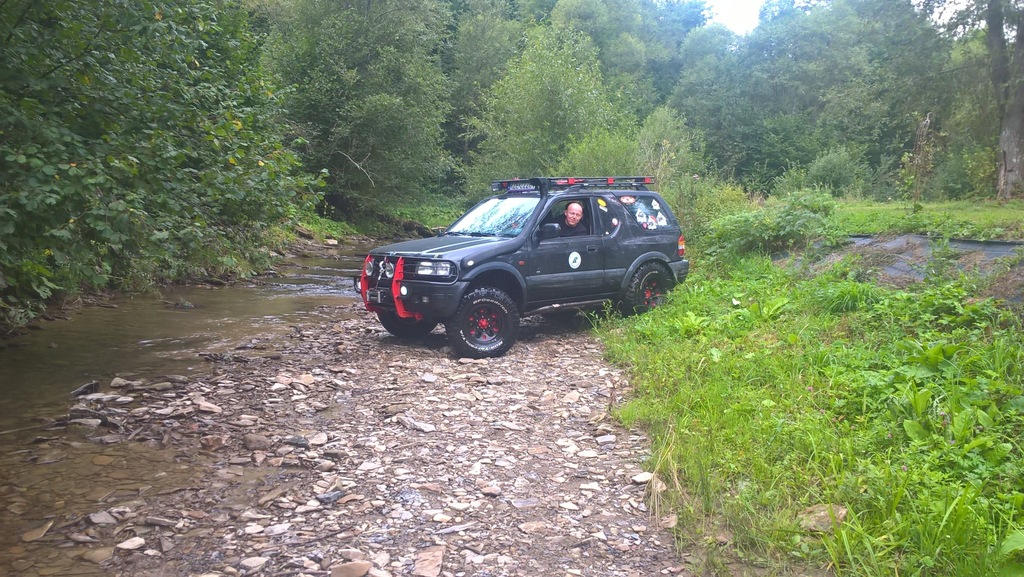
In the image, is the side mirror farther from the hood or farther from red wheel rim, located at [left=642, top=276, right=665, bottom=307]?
red wheel rim, located at [left=642, top=276, right=665, bottom=307]

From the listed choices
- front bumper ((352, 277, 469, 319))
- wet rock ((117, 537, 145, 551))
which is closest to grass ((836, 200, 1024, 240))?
front bumper ((352, 277, 469, 319))

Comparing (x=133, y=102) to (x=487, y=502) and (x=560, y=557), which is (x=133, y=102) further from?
(x=560, y=557)

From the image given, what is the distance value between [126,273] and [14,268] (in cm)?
296

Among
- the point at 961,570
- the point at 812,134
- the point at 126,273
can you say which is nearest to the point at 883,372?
the point at 961,570

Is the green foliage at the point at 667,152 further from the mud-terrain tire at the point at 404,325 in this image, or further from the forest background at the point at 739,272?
the mud-terrain tire at the point at 404,325

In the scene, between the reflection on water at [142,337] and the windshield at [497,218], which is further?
the windshield at [497,218]

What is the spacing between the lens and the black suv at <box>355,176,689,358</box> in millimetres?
8336

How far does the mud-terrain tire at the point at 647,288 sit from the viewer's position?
10.0 m

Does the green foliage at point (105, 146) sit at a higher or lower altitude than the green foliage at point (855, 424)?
higher

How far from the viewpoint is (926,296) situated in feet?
22.8

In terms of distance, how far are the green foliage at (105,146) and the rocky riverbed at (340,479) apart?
159cm

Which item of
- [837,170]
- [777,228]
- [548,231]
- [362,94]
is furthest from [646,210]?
[837,170]

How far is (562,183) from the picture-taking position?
32.0ft

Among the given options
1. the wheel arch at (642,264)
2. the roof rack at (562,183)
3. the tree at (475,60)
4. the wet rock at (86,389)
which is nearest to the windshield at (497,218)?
the roof rack at (562,183)
